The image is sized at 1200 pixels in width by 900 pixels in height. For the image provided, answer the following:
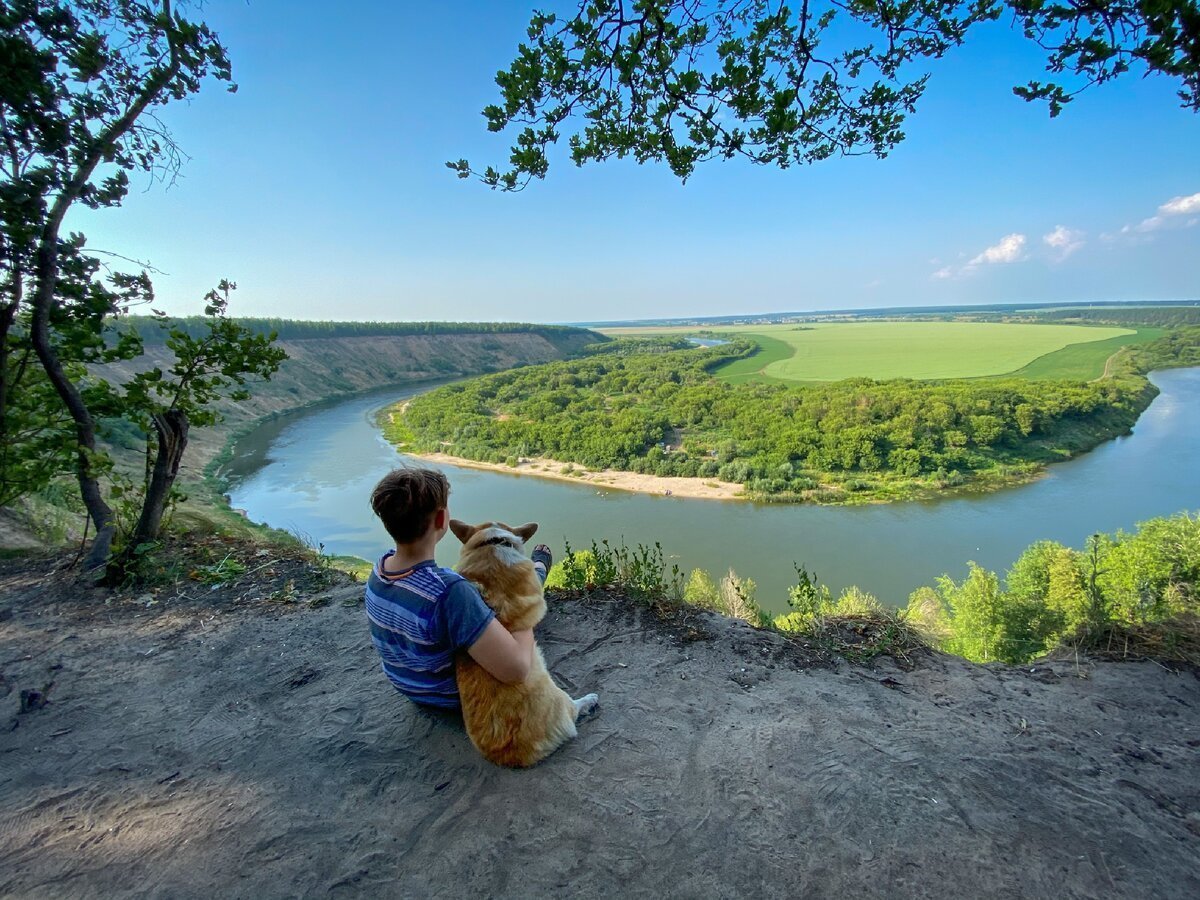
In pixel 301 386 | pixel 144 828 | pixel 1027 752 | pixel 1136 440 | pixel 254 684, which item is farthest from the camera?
pixel 301 386

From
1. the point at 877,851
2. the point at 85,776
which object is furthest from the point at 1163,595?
the point at 85,776

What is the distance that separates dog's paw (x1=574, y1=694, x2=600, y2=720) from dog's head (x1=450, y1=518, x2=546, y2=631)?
31.5 inches

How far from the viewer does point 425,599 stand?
1.97 metres

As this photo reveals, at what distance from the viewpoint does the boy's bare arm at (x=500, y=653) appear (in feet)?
6.35

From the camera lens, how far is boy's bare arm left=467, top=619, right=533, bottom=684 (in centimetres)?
194

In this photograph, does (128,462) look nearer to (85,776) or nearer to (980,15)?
(85,776)

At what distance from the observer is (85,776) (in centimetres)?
245

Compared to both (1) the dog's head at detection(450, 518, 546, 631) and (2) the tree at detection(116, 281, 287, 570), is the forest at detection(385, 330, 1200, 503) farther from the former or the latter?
(1) the dog's head at detection(450, 518, 546, 631)

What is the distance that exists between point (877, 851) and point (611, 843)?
3.26 ft

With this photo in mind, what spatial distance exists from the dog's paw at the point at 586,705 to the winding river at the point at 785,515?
17243 millimetres

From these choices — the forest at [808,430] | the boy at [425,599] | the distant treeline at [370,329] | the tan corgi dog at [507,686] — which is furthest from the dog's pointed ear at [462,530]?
the distant treeline at [370,329]

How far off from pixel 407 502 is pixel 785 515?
31.2 meters

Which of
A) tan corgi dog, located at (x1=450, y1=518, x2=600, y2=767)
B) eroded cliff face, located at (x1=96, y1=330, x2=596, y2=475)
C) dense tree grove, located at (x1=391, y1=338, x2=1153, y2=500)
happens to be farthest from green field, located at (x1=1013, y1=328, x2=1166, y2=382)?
eroded cliff face, located at (x1=96, y1=330, x2=596, y2=475)

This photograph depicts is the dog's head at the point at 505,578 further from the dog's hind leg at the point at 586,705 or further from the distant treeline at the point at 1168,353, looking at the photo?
the distant treeline at the point at 1168,353
